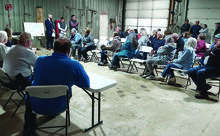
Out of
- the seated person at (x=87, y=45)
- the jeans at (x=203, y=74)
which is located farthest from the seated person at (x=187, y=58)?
the seated person at (x=87, y=45)

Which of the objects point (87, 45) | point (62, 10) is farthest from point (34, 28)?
point (87, 45)

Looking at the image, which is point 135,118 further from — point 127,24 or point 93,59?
point 127,24

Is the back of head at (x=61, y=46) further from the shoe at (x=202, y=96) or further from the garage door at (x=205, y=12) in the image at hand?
the garage door at (x=205, y=12)

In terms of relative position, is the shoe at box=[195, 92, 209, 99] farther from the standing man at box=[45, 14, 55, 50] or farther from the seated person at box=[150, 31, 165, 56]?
→ the standing man at box=[45, 14, 55, 50]

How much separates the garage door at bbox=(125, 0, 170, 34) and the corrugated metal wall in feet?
3.72

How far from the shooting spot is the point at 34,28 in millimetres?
8711

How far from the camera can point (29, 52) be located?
256 centimetres

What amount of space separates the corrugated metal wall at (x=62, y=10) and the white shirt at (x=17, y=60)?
686cm

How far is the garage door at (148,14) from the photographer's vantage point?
489 inches

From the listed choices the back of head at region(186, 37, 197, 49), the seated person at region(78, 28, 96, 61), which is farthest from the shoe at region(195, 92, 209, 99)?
the seated person at region(78, 28, 96, 61)

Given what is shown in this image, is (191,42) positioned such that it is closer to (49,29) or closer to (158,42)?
(158,42)

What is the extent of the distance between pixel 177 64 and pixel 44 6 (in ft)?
26.2

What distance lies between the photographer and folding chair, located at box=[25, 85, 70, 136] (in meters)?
1.74

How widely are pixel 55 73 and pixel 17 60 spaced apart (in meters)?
1.00
